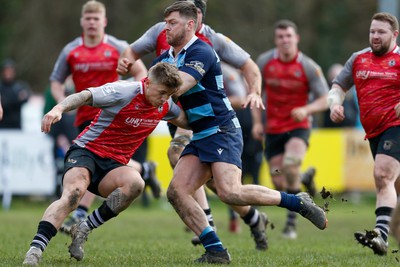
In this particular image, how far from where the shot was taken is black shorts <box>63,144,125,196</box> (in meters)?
8.55

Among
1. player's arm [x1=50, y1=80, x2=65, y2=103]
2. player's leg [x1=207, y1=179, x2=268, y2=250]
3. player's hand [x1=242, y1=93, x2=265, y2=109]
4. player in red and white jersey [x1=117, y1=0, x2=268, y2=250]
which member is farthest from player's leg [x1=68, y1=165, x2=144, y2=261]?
player's arm [x1=50, y1=80, x2=65, y2=103]

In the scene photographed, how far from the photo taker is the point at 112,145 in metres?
8.78

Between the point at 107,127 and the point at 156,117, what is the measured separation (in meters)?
0.44

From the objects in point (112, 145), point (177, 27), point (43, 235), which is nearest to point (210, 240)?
point (112, 145)

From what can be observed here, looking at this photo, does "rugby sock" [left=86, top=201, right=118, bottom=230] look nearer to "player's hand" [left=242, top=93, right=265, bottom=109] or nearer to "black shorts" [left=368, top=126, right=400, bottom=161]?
"player's hand" [left=242, top=93, right=265, bottom=109]

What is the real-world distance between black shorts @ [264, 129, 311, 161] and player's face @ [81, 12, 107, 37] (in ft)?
9.04

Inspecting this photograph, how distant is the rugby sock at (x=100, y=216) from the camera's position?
28.8 feet

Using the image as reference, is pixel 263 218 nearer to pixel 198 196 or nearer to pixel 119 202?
pixel 198 196

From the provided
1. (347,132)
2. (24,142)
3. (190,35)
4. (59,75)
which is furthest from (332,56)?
(190,35)

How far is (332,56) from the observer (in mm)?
31828

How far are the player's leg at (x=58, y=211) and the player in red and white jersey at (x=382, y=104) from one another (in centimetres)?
286

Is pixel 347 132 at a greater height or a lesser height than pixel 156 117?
lesser

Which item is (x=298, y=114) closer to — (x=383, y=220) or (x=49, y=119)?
(x=383, y=220)

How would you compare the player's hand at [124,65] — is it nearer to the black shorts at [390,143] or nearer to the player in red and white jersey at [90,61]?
the player in red and white jersey at [90,61]
